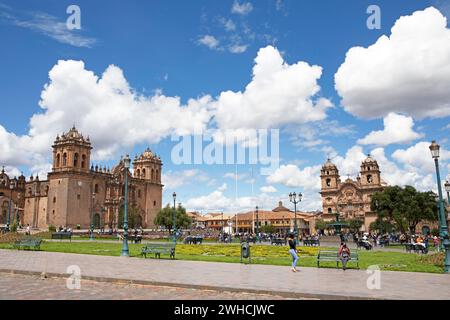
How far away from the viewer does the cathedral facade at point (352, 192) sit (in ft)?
278

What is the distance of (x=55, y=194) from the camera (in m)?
65.9

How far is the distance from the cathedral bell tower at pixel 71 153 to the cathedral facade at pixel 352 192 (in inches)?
2001

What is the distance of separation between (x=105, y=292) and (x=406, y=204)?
54.6 m

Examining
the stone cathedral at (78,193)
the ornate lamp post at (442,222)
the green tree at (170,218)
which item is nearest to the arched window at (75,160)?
the stone cathedral at (78,193)

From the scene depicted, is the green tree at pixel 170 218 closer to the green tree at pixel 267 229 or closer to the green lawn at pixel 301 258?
the green tree at pixel 267 229

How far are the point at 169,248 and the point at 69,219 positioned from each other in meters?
51.4

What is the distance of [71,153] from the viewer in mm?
66625

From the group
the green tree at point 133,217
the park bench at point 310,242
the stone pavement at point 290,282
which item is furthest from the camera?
the green tree at point 133,217

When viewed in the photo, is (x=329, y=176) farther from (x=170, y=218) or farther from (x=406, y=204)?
(x=170, y=218)

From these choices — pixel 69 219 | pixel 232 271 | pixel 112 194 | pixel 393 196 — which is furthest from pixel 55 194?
pixel 232 271

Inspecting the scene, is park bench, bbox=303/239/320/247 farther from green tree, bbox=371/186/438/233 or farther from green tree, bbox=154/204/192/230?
green tree, bbox=154/204/192/230

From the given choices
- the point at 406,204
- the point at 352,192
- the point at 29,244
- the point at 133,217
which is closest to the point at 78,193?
the point at 133,217

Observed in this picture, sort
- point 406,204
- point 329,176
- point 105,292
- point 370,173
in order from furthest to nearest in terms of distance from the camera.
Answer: point 329,176
point 370,173
point 406,204
point 105,292

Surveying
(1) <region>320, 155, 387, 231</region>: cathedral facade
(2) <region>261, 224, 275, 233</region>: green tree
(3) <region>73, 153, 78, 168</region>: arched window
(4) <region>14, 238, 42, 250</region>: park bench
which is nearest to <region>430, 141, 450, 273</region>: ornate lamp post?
(4) <region>14, 238, 42, 250</region>: park bench
